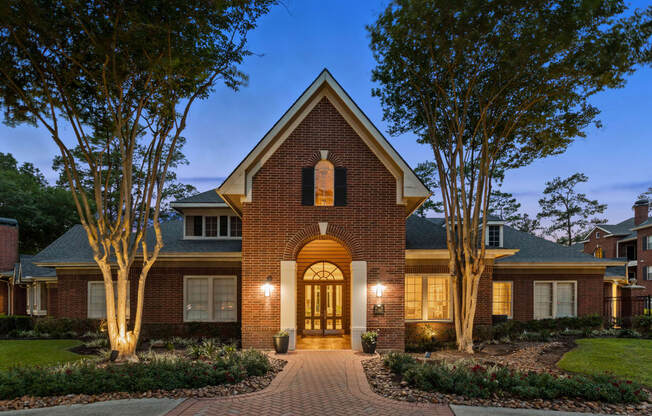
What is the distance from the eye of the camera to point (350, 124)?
1263 centimetres

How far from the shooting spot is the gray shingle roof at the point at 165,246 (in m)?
15.8

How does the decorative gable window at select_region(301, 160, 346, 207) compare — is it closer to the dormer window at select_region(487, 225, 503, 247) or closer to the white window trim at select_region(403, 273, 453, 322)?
the white window trim at select_region(403, 273, 453, 322)

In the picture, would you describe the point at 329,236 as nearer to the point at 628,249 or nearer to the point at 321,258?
the point at 321,258

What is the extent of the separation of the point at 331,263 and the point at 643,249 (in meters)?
33.8

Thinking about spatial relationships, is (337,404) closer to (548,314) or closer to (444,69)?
(444,69)

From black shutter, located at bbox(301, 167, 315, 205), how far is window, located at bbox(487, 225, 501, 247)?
30.7 ft

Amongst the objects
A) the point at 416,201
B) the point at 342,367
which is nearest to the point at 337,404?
the point at 342,367

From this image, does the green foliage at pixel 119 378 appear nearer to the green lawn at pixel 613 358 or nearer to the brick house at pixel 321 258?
the brick house at pixel 321 258

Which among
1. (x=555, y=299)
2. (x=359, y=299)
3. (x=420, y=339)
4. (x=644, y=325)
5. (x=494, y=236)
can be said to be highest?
(x=494, y=236)

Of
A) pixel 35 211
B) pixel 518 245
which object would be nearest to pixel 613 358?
pixel 518 245

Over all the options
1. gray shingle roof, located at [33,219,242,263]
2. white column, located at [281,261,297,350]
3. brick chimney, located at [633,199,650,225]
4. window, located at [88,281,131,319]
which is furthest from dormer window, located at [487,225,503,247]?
brick chimney, located at [633,199,650,225]

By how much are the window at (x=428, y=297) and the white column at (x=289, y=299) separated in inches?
214

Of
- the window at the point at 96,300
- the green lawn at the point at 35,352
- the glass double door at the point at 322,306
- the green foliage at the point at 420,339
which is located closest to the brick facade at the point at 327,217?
the green foliage at the point at 420,339

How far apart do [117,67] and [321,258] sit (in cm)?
957
